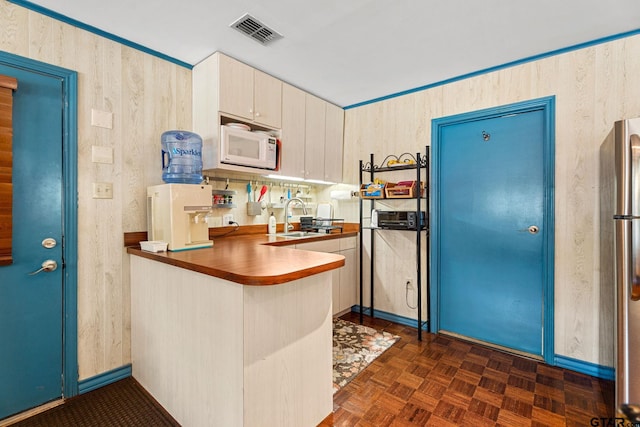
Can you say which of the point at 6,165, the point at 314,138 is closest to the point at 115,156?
the point at 6,165

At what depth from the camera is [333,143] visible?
3408mm

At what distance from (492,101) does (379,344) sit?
2326 mm

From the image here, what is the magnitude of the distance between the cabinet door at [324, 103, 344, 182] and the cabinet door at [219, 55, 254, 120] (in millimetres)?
1053

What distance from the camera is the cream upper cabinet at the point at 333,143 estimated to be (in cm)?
331

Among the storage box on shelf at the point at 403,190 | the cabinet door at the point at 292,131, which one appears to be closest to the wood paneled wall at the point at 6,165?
the cabinet door at the point at 292,131

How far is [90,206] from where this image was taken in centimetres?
197

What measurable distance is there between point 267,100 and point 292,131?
0.38 meters

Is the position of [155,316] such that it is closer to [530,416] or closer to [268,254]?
[268,254]

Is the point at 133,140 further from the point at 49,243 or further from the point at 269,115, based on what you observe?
the point at 269,115

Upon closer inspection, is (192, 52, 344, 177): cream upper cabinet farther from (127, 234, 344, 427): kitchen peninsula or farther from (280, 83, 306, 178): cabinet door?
(127, 234, 344, 427): kitchen peninsula

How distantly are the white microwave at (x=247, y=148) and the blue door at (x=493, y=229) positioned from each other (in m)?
1.58

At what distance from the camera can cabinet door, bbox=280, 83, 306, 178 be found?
281 cm

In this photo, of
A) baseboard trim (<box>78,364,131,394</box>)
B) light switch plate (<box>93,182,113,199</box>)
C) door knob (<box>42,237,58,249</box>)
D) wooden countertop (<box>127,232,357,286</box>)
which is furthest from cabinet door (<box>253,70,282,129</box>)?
baseboard trim (<box>78,364,131,394</box>)

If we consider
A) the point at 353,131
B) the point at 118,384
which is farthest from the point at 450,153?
the point at 118,384
